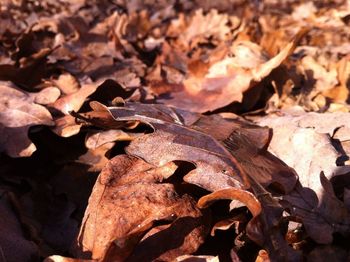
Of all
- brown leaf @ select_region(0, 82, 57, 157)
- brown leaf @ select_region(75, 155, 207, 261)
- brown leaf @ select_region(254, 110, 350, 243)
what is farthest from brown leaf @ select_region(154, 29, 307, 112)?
brown leaf @ select_region(75, 155, 207, 261)

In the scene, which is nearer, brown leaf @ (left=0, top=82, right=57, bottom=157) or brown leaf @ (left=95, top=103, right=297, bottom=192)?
brown leaf @ (left=95, top=103, right=297, bottom=192)

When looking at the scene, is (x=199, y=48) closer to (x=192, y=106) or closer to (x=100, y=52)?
(x=100, y=52)

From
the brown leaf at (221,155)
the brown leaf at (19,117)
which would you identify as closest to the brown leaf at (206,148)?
the brown leaf at (221,155)

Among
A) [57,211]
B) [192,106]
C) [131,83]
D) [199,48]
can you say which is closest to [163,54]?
[199,48]

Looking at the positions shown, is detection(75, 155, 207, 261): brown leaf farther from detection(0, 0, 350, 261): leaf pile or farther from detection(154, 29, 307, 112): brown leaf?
detection(154, 29, 307, 112): brown leaf

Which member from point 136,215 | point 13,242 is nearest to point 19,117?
point 13,242

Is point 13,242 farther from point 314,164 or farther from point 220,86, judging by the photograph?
point 220,86

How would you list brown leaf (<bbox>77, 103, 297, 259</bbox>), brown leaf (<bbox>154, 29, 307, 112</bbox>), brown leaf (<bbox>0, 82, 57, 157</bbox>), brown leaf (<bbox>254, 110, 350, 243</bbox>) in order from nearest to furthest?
brown leaf (<bbox>77, 103, 297, 259</bbox>) < brown leaf (<bbox>254, 110, 350, 243</bbox>) < brown leaf (<bbox>0, 82, 57, 157</bbox>) < brown leaf (<bbox>154, 29, 307, 112</bbox>)

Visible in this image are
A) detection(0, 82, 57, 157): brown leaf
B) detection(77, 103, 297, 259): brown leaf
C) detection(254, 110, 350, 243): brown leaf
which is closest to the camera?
detection(77, 103, 297, 259): brown leaf
